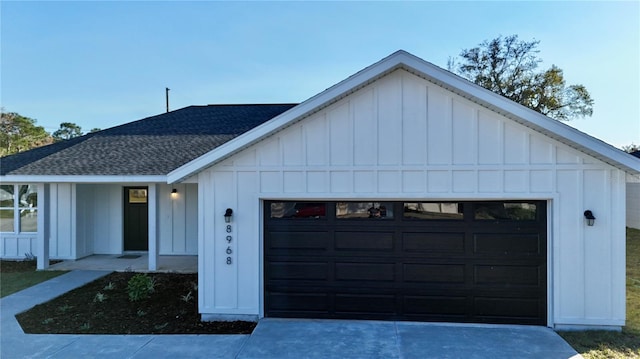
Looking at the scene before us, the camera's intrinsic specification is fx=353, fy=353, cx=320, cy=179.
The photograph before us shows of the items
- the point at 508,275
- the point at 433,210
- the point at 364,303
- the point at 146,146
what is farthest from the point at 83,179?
the point at 508,275

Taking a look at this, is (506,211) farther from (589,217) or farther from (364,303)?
(364,303)

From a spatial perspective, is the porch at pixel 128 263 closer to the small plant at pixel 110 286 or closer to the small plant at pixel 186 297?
the small plant at pixel 110 286

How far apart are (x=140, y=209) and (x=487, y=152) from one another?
991 centimetres

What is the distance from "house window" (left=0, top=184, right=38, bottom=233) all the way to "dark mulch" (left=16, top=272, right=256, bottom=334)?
478 cm

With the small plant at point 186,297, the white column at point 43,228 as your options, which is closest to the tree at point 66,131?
the white column at point 43,228

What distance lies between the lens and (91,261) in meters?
10.2

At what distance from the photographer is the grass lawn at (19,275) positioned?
7.85 meters

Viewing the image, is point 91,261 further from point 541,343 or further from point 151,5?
point 541,343

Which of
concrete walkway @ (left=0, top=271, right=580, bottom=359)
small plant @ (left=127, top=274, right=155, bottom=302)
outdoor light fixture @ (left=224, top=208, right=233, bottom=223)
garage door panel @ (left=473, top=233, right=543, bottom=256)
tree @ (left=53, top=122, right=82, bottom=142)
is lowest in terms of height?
concrete walkway @ (left=0, top=271, right=580, bottom=359)

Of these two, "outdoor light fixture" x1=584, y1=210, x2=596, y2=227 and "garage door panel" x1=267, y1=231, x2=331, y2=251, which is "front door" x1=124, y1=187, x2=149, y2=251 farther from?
"outdoor light fixture" x1=584, y1=210, x2=596, y2=227

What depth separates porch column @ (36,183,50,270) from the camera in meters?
9.39

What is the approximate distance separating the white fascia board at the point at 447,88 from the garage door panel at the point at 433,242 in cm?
207

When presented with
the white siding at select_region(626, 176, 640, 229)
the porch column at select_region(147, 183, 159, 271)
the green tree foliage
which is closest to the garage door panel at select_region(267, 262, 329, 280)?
the porch column at select_region(147, 183, 159, 271)

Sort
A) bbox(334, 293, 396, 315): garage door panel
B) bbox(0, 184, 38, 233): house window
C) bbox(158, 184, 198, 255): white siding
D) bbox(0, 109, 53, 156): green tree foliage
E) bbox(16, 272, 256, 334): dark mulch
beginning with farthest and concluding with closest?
1. bbox(0, 109, 53, 156): green tree foliage
2. bbox(158, 184, 198, 255): white siding
3. bbox(0, 184, 38, 233): house window
4. bbox(334, 293, 396, 315): garage door panel
5. bbox(16, 272, 256, 334): dark mulch
